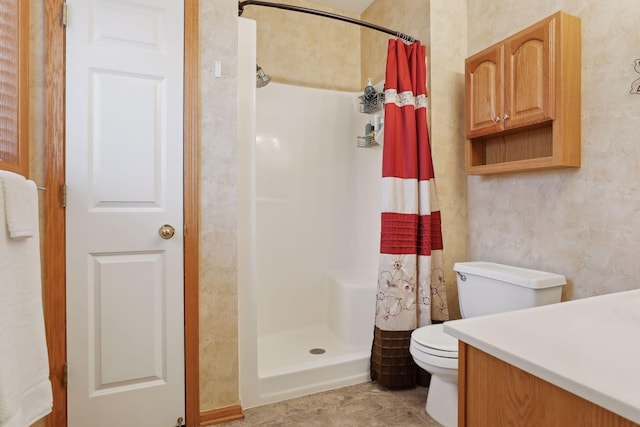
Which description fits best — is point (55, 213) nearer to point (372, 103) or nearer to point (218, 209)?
point (218, 209)

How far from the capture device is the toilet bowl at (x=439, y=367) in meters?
1.58

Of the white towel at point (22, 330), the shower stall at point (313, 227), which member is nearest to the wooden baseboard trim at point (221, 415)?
the shower stall at point (313, 227)

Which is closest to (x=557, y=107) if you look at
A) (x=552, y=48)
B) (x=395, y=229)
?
(x=552, y=48)

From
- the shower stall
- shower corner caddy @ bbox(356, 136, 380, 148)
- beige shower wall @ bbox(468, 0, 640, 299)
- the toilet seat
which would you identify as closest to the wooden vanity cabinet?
the toilet seat

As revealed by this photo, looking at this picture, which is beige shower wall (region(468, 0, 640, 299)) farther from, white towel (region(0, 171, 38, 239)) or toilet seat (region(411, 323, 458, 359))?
white towel (region(0, 171, 38, 239))

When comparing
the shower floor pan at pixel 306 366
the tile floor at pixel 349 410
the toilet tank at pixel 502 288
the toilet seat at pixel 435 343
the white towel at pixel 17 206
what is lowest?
the tile floor at pixel 349 410

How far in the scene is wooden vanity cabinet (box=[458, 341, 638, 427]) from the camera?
576 mm

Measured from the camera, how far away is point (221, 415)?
1.71 m

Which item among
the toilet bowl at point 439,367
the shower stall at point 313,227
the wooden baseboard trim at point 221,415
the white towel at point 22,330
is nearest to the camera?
the white towel at point 22,330

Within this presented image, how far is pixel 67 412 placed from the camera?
150cm

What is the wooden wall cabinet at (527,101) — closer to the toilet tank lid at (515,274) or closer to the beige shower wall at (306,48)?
the toilet tank lid at (515,274)

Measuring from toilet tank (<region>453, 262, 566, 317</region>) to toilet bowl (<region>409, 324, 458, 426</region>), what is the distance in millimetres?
247

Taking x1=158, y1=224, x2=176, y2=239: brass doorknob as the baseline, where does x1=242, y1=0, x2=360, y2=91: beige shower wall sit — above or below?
above

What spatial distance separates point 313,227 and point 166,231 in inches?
51.5
